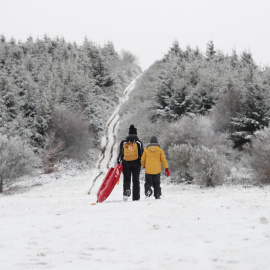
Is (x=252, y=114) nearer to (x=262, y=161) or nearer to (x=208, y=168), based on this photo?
(x=262, y=161)

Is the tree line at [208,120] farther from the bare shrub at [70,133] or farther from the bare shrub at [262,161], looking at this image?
the bare shrub at [70,133]

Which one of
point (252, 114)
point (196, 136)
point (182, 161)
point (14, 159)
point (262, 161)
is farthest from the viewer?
point (252, 114)

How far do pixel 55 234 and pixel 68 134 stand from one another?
32027 millimetres

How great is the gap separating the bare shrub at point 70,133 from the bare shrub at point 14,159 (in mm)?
8782

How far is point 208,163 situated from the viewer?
726 inches

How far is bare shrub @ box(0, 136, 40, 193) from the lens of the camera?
80.8 feet

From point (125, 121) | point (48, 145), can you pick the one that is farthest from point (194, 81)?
point (48, 145)

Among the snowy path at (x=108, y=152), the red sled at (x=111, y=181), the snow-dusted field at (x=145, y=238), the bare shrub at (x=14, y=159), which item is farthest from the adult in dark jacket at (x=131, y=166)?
the bare shrub at (x=14, y=159)

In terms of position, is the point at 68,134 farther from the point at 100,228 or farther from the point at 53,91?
the point at 100,228

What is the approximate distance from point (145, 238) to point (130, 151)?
4344 millimetres

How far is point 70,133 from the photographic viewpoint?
3647 centimetres

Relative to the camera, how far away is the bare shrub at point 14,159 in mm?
24623

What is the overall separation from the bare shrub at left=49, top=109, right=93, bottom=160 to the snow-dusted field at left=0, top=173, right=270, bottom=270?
97.2 feet

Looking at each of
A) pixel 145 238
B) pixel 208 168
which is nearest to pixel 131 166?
pixel 145 238
